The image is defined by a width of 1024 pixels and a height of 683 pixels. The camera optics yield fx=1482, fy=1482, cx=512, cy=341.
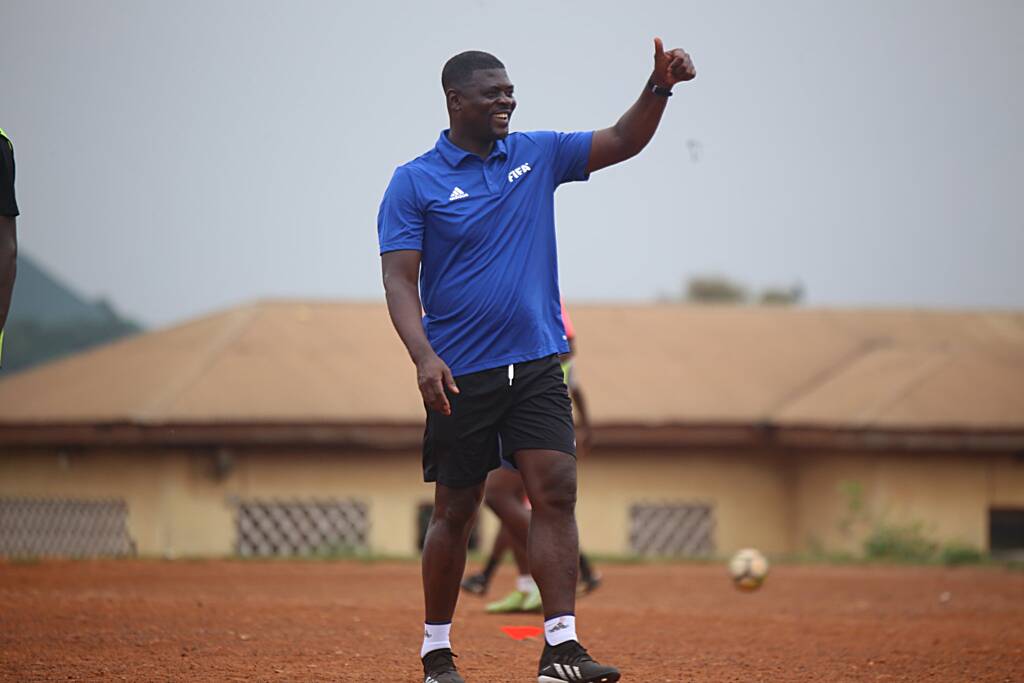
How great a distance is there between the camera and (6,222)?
577 cm

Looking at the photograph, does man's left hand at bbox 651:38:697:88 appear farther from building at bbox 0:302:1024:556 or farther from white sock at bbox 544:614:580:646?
building at bbox 0:302:1024:556

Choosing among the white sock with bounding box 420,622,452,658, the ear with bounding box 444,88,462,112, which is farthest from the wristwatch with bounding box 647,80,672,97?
the white sock with bounding box 420,622,452,658

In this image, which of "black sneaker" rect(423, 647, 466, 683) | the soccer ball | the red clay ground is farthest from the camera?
the soccer ball

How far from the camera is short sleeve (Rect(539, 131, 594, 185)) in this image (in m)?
5.55

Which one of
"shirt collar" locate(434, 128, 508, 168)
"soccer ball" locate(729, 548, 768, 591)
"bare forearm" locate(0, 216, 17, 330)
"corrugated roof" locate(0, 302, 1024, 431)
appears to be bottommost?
"soccer ball" locate(729, 548, 768, 591)

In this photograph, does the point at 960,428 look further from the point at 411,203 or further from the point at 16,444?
the point at 411,203

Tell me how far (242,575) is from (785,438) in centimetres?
759

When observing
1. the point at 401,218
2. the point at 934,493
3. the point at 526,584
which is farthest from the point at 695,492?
the point at 401,218

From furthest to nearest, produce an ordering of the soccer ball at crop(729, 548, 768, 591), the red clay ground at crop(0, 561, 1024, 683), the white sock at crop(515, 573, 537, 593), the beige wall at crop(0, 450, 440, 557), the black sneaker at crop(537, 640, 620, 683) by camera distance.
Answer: the beige wall at crop(0, 450, 440, 557)
the soccer ball at crop(729, 548, 768, 591)
the white sock at crop(515, 573, 537, 593)
the red clay ground at crop(0, 561, 1024, 683)
the black sneaker at crop(537, 640, 620, 683)

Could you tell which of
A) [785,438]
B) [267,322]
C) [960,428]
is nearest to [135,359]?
[267,322]

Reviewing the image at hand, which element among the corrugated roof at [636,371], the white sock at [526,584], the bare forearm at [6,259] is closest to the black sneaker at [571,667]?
the bare forearm at [6,259]

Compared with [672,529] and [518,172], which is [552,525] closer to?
[518,172]

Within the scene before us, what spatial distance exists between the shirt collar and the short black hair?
20 centimetres

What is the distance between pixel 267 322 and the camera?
19.6 meters
